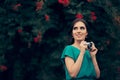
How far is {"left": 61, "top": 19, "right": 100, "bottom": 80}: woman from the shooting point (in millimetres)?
4504

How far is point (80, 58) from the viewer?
176 inches

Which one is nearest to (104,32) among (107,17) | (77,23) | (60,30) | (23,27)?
(107,17)

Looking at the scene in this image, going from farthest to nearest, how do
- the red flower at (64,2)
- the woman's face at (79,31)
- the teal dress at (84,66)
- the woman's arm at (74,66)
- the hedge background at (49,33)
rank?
1. the hedge background at (49,33)
2. the red flower at (64,2)
3. the woman's face at (79,31)
4. the teal dress at (84,66)
5. the woman's arm at (74,66)

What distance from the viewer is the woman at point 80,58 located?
4.50 meters

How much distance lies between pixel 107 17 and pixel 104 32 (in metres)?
0.27

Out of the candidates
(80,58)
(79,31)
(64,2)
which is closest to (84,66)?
(80,58)

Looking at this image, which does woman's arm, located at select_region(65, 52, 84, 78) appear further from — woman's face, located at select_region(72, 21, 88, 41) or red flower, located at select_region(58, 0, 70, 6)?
red flower, located at select_region(58, 0, 70, 6)

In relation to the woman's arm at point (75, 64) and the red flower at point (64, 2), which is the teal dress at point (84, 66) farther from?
the red flower at point (64, 2)

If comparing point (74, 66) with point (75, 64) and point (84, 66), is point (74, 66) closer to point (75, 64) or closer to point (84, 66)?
point (75, 64)

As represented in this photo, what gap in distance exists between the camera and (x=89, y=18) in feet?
23.9

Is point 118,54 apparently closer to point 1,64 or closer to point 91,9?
point 91,9

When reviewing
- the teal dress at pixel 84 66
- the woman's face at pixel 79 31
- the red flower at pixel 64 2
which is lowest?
the teal dress at pixel 84 66

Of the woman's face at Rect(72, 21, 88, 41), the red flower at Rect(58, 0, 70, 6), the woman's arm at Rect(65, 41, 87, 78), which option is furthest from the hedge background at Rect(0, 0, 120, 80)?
the woman's arm at Rect(65, 41, 87, 78)

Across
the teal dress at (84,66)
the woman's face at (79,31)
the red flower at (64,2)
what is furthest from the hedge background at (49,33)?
the teal dress at (84,66)
